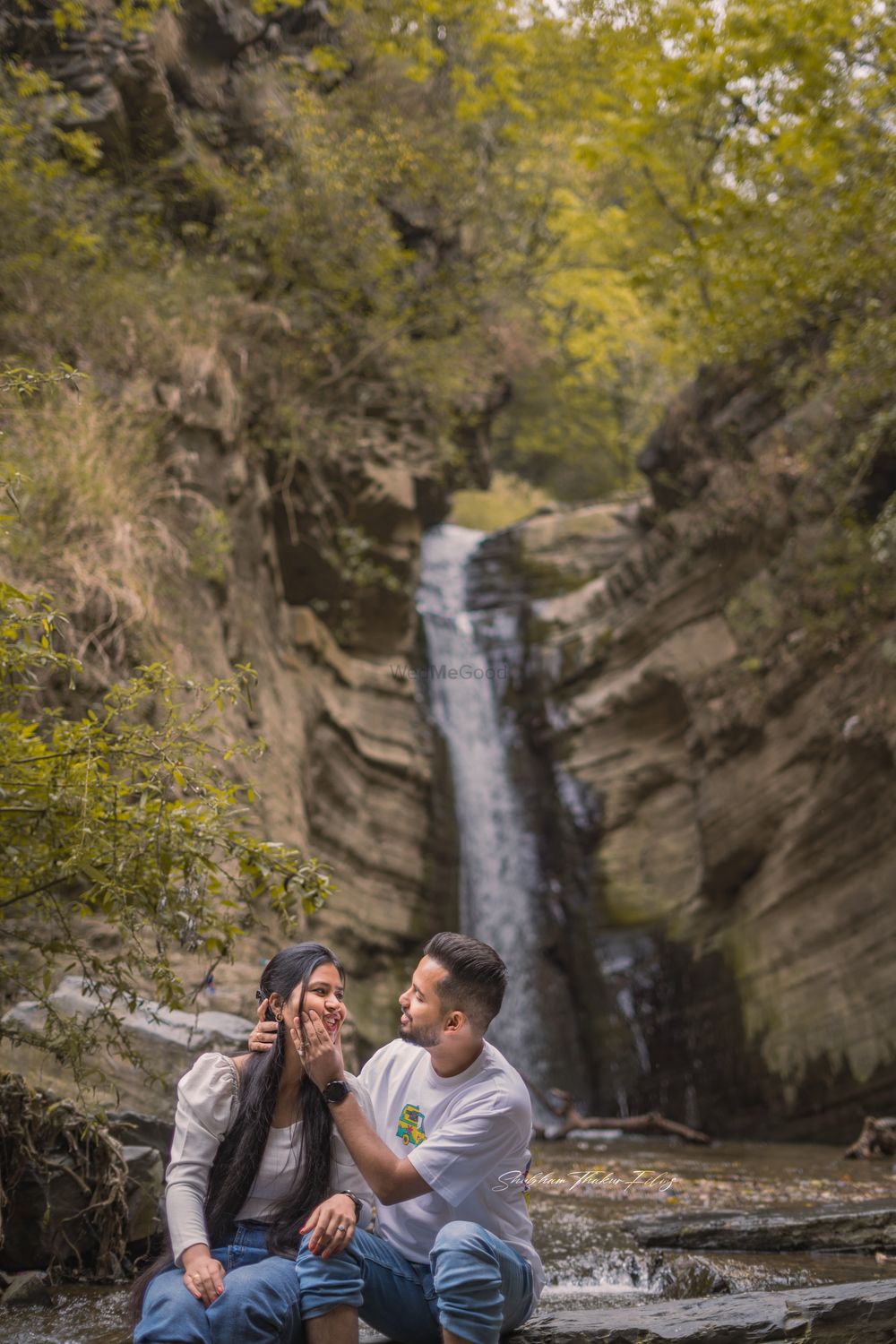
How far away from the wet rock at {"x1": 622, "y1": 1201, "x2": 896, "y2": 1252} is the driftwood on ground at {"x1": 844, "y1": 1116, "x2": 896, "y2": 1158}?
359cm

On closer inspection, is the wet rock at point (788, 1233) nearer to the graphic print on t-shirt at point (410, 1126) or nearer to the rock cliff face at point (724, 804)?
the graphic print on t-shirt at point (410, 1126)

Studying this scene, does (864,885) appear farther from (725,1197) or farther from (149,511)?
(149,511)

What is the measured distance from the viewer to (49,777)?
361 cm

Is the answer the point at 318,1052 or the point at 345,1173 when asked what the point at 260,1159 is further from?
the point at 318,1052

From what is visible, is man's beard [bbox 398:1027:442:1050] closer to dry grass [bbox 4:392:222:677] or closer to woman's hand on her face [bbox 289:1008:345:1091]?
woman's hand on her face [bbox 289:1008:345:1091]

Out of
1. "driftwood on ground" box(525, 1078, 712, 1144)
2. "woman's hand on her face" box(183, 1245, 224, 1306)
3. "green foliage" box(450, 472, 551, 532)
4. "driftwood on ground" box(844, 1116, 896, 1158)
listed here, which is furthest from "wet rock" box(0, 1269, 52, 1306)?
"green foliage" box(450, 472, 551, 532)

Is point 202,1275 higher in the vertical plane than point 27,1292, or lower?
higher

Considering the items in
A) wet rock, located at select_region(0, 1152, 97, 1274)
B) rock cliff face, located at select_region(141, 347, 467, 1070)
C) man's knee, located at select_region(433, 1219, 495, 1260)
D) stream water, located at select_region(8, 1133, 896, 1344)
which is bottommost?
stream water, located at select_region(8, 1133, 896, 1344)

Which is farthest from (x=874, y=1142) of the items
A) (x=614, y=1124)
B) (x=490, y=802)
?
(x=490, y=802)

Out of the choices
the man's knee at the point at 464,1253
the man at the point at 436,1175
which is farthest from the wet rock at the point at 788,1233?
the man's knee at the point at 464,1253

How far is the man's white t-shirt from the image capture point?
2.70 meters

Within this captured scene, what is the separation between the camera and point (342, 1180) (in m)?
2.79

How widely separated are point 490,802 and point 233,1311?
1223cm

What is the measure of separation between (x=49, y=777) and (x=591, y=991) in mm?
10435
